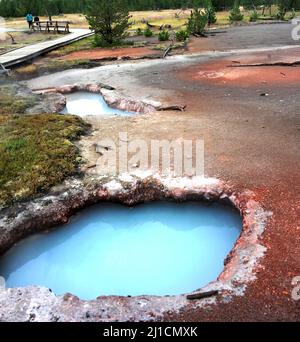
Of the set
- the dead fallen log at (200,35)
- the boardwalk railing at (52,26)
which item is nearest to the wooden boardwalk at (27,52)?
the boardwalk railing at (52,26)

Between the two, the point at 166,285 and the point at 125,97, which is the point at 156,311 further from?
the point at 125,97

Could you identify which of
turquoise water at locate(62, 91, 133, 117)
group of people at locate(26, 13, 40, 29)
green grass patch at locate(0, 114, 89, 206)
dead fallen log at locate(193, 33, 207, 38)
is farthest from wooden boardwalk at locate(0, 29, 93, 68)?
green grass patch at locate(0, 114, 89, 206)

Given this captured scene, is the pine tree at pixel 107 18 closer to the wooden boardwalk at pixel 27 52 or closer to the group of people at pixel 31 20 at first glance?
the wooden boardwalk at pixel 27 52

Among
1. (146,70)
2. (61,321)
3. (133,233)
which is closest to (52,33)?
(146,70)

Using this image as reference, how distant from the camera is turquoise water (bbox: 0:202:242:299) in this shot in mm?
5836

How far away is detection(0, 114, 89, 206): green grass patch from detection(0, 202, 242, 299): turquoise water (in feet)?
3.45

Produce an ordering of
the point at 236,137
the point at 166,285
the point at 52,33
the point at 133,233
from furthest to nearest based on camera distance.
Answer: the point at 52,33 < the point at 236,137 < the point at 133,233 < the point at 166,285

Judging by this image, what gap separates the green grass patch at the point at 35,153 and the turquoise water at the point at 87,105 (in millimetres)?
2312

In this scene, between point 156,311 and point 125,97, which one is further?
point 125,97

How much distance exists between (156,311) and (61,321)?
1.13 m

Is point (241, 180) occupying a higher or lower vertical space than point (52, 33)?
lower

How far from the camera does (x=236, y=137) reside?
9.51 meters

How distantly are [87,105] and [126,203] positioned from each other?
25.0 feet

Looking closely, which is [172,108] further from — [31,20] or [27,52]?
[31,20]
